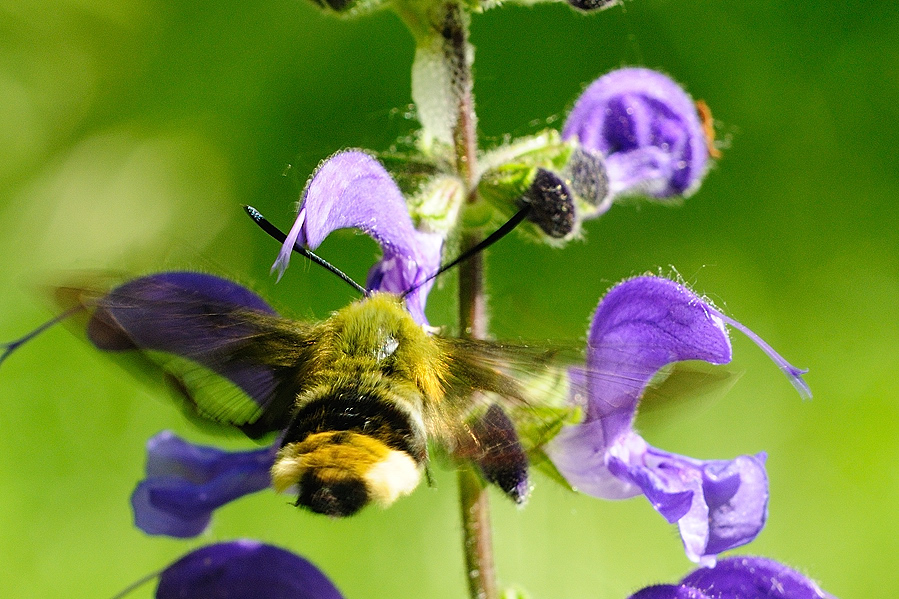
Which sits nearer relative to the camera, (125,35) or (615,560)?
(615,560)

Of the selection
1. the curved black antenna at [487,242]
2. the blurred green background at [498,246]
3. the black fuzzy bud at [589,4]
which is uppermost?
the black fuzzy bud at [589,4]

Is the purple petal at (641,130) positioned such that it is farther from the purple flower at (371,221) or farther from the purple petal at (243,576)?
the purple petal at (243,576)

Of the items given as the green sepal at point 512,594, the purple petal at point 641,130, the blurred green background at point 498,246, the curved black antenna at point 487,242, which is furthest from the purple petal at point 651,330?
the blurred green background at point 498,246

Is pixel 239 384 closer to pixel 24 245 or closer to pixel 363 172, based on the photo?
pixel 363 172

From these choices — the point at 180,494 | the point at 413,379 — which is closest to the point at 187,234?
the point at 180,494

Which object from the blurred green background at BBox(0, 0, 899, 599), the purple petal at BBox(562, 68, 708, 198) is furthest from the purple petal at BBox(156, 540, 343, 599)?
the blurred green background at BBox(0, 0, 899, 599)

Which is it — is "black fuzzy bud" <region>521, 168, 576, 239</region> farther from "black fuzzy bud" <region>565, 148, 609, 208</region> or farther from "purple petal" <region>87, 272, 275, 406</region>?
"purple petal" <region>87, 272, 275, 406</region>
